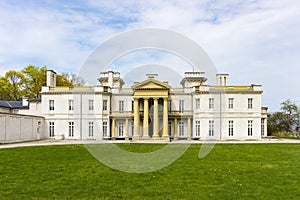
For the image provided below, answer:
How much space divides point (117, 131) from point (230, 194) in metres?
32.1

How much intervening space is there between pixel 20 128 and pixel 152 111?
17.0 metres

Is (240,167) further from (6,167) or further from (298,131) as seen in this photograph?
(298,131)

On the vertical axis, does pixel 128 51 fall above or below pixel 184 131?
above

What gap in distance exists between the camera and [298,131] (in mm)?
53594

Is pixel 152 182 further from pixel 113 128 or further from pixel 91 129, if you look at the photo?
pixel 91 129

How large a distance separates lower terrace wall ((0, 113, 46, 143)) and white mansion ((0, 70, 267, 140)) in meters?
1.35

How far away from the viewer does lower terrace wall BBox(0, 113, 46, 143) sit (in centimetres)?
3077

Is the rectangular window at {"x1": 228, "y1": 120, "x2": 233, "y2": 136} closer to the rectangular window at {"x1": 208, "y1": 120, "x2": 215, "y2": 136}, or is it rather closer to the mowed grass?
the rectangular window at {"x1": 208, "y1": 120, "x2": 215, "y2": 136}

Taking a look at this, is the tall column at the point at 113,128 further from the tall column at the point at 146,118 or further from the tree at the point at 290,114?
the tree at the point at 290,114

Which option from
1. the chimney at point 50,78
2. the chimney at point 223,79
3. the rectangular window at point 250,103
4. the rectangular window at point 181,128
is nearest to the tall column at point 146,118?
the rectangular window at point 181,128

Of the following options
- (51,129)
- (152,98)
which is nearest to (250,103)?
(152,98)

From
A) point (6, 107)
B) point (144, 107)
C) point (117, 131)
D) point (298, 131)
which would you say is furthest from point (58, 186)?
point (298, 131)

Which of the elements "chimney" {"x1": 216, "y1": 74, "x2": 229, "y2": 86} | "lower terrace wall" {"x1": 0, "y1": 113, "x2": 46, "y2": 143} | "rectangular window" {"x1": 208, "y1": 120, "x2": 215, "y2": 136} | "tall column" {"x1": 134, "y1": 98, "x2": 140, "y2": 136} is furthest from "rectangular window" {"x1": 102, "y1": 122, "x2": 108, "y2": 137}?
"chimney" {"x1": 216, "y1": 74, "x2": 229, "y2": 86}

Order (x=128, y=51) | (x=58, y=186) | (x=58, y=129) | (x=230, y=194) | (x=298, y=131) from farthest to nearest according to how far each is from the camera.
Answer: (x=298, y=131) → (x=58, y=129) → (x=128, y=51) → (x=58, y=186) → (x=230, y=194)
